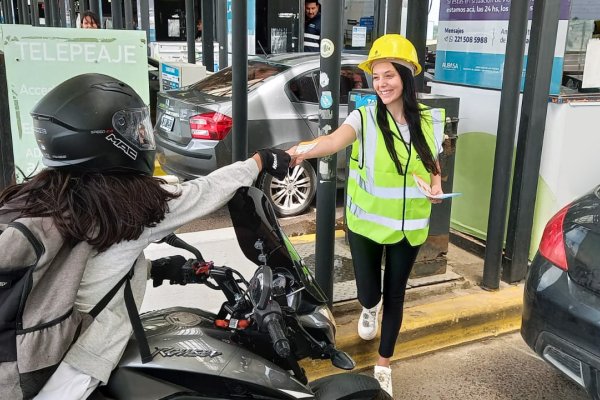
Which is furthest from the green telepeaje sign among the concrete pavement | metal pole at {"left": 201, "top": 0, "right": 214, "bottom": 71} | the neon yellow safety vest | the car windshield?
metal pole at {"left": 201, "top": 0, "right": 214, "bottom": 71}

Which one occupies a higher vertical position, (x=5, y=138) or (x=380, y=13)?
(x=380, y=13)

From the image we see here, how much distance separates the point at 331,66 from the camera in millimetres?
3451

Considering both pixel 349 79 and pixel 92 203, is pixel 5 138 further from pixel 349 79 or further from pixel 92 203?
pixel 349 79

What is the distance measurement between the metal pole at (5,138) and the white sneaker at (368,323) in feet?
7.85

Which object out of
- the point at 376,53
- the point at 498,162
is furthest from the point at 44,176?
the point at 498,162

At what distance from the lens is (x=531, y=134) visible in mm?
4426

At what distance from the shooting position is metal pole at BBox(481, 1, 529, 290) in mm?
4164

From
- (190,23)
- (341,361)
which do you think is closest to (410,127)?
(341,361)

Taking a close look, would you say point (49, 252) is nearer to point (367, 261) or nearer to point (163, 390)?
point (163, 390)

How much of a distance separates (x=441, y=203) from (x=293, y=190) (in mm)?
2460

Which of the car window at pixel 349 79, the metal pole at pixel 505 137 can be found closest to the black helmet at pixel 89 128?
the metal pole at pixel 505 137

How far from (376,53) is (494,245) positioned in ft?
6.93

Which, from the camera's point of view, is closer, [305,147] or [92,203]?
[92,203]

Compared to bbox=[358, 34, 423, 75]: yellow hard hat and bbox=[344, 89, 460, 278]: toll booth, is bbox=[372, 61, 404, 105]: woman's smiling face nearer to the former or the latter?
bbox=[358, 34, 423, 75]: yellow hard hat
